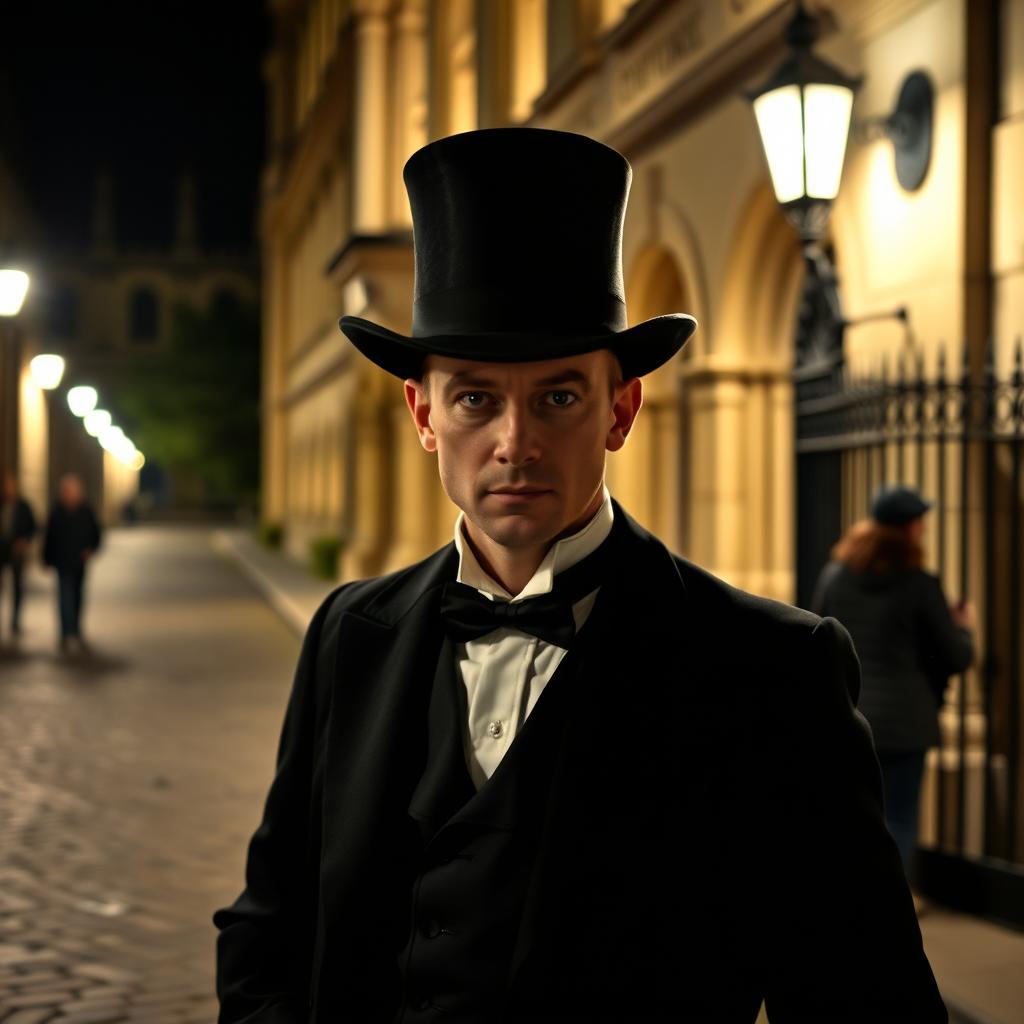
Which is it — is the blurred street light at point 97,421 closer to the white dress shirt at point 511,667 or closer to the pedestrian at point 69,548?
the pedestrian at point 69,548

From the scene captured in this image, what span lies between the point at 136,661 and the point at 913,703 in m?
10.9

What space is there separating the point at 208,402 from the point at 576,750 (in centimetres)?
5664

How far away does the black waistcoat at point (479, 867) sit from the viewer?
2.00m

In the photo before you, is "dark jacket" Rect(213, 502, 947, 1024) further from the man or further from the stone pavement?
the stone pavement

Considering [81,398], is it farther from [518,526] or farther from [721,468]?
[518,526]

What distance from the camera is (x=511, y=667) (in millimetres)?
2123

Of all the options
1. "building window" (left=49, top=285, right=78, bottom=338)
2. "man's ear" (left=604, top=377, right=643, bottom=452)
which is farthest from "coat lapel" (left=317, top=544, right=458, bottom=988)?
"building window" (left=49, top=285, right=78, bottom=338)

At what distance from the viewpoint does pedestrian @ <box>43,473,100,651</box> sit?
16.2 metres

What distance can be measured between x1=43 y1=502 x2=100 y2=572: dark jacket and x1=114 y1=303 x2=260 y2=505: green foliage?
40.6 m

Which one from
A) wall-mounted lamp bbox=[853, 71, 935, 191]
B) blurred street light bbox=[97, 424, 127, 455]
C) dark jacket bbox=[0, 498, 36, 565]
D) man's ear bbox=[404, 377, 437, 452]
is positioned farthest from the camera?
blurred street light bbox=[97, 424, 127, 455]

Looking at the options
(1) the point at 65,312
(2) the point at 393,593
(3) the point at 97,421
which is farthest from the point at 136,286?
(2) the point at 393,593

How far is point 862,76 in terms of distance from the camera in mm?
8070

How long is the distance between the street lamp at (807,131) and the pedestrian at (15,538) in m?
13.1

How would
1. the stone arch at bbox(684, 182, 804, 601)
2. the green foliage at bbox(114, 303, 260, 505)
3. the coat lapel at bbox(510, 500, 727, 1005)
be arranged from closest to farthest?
the coat lapel at bbox(510, 500, 727, 1005) → the stone arch at bbox(684, 182, 804, 601) → the green foliage at bbox(114, 303, 260, 505)
